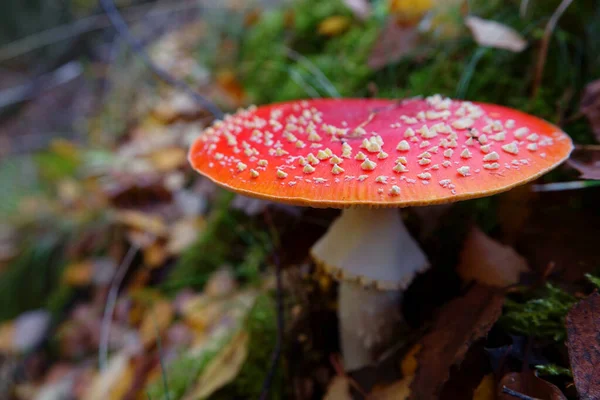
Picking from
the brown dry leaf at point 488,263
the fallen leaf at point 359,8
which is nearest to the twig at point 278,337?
the brown dry leaf at point 488,263

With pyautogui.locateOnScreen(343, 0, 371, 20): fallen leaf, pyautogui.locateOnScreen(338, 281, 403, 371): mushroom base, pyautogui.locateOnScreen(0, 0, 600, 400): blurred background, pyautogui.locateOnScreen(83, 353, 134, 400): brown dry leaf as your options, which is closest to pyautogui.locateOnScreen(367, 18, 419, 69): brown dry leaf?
pyautogui.locateOnScreen(0, 0, 600, 400): blurred background

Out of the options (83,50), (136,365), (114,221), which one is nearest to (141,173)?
(114,221)

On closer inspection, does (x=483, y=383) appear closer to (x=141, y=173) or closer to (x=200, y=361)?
(x=200, y=361)

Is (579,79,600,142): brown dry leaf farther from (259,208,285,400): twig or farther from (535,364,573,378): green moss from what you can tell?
(259,208,285,400): twig

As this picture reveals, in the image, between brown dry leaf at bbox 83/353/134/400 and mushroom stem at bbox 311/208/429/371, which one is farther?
brown dry leaf at bbox 83/353/134/400

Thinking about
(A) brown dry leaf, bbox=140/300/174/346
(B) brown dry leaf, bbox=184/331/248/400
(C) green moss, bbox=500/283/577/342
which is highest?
(C) green moss, bbox=500/283/577/342

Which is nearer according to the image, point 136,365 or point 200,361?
point 200,361
